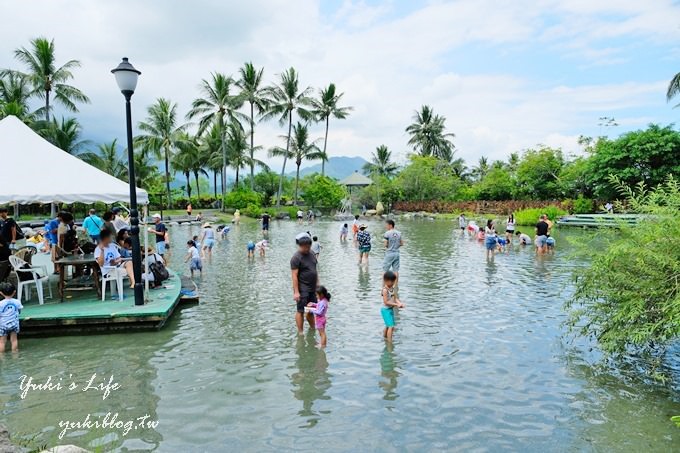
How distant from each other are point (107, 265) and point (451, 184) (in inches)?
1925

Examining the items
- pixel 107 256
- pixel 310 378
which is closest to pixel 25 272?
pixel 107 256

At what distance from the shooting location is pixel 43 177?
951 cm

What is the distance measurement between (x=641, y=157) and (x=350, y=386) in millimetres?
34073

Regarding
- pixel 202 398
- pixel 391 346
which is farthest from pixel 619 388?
pixel 202 398

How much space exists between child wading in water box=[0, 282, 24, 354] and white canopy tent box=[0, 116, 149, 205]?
2.37 m

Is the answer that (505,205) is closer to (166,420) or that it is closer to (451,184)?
(451,184)

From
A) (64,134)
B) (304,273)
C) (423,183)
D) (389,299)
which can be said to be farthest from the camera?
(423,183)

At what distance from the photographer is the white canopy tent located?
29.9 ft

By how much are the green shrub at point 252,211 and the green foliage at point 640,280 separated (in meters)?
38.9

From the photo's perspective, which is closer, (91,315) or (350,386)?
(350,386)

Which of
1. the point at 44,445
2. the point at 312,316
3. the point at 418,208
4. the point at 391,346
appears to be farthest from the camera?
the point at 418,208

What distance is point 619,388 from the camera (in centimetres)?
591

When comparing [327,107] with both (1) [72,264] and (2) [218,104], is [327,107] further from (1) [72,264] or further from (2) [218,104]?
(1) [72,264]

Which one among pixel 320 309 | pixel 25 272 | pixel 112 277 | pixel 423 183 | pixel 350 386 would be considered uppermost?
pixel 423 183
